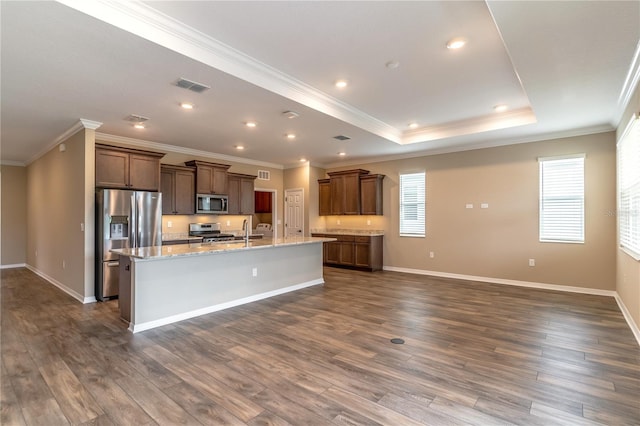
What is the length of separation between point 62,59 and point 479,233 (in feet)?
22.5

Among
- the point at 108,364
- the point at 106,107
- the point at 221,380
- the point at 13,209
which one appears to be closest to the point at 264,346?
the point at 221,380

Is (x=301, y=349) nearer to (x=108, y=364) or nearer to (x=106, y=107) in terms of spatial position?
(x=108, y=364)

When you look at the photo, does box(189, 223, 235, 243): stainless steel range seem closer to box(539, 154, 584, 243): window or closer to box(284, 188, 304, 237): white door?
box(284, 188, 304, 237): white door

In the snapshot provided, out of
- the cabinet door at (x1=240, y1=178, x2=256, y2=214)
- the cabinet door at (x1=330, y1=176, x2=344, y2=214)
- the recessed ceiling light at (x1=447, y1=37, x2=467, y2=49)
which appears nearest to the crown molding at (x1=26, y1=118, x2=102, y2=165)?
the cabinet door at (x1=240, y1=178, x2=256, y2=214)

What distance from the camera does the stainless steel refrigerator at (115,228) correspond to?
16.4 feet

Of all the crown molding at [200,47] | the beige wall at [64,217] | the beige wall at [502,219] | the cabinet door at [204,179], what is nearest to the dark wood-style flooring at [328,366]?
the beige wall at [64,217]

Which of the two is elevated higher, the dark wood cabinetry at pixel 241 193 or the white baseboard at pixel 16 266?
the dark wood cabinetry at pixel 241 193

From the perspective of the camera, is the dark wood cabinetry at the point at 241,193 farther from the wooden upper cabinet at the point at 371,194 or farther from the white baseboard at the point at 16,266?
the white baseboard at the point at 16,266

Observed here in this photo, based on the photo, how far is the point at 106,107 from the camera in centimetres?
A: 434

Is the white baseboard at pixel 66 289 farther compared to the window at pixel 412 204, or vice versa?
the window at pixel 412 204

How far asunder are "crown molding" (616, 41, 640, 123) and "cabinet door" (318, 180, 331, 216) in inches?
232

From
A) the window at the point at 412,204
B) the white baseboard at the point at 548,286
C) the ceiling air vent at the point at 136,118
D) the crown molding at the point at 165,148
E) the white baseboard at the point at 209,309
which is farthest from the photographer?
the window at the point at 412,204

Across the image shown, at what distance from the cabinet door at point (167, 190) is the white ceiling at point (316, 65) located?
39.5 inches

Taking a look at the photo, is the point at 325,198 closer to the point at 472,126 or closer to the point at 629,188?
the point at 472,126
